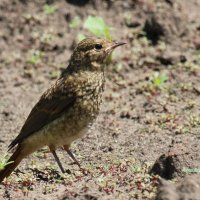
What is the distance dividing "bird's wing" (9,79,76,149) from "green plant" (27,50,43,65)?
316 cm

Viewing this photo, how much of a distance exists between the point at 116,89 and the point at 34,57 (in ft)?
5.44

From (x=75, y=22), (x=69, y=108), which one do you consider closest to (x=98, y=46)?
(x=69, y=108)

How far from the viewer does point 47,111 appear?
7375 millimetres

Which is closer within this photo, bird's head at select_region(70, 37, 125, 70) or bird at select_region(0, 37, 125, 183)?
bird at select_region(0, 37, 125, 183)

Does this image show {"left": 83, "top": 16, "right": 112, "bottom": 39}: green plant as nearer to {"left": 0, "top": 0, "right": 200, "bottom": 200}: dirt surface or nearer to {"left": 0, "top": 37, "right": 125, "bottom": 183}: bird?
{"left": 0, "top": 0, "right": 200, "bottom": 200}: dirt surface

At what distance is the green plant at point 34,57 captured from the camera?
10625 millimetres

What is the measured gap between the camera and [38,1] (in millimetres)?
11852

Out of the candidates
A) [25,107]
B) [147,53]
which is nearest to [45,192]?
[25,107]

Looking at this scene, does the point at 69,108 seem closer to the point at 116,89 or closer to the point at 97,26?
the point at 116,89

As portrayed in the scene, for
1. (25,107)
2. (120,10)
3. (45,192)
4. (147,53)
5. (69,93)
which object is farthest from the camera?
(120,10)

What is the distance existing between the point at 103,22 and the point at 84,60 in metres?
3.23

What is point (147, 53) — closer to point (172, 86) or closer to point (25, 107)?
point (172, 86)

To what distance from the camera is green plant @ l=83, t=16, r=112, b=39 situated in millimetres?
10227

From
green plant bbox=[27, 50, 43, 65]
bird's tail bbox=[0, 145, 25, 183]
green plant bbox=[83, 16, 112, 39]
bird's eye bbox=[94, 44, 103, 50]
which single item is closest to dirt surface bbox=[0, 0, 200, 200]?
green plant bbox=[27, 50, 43, 65]
